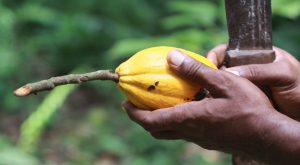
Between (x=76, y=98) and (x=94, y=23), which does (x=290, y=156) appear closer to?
(x=76, y=98)

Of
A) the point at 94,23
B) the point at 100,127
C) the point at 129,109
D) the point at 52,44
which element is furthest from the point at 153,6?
the point at 129,109

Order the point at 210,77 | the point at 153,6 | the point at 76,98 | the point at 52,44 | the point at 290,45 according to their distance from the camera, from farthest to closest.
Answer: the point at 153,6
the point at 52,44
the point at 76,98
the point at 290,45
the point at 210,77

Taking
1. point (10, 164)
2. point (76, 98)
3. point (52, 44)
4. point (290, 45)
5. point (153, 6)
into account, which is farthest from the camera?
point (153, 6)

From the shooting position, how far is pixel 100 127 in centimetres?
394

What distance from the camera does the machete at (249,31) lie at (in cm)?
131

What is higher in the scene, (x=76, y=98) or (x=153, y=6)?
(x=153, y=6)

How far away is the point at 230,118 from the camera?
1191 millimetres

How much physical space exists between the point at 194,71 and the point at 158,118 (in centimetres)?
14

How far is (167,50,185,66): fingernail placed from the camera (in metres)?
1.21

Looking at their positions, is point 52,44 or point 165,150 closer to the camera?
point 165,150

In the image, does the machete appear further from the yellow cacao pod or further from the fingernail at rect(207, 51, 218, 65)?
the fingernail at rect(207, 51, 218, 65)

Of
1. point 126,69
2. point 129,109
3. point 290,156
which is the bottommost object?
point 290,156

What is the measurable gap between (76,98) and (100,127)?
33.9 inches

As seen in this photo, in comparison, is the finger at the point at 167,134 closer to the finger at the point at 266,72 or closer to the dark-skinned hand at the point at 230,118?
the dark-skinned hand at the point at 230,118
